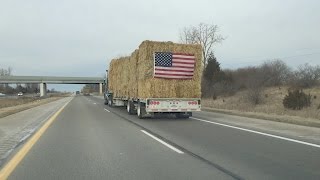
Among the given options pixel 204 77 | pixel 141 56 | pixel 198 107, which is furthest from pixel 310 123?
pixel 204 77

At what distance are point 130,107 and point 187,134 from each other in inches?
499

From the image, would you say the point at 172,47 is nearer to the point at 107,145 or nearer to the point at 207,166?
the point at 107,145

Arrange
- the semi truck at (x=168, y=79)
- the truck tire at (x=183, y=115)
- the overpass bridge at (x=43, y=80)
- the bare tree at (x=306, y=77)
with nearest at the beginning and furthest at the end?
the semi truck at (x=168, y=79) < the truck tire at (x=183, y=115) < the bare tree at (x=306, y=77) < the overpass bridge at (x=43, y=80)

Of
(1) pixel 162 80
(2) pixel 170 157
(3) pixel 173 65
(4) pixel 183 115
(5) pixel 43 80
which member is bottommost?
(2) pixel 170 157

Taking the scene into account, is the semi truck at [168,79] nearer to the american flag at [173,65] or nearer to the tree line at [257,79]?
the american flag at [173,65]

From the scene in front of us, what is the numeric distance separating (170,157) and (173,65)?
1335 cm

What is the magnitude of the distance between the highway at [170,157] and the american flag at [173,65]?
7563mm

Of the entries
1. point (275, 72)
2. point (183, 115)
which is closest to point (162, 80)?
point (183, 115)

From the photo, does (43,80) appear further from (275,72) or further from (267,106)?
(267,106)

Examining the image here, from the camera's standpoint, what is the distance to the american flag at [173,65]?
2397 cm

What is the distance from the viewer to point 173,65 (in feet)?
79.2

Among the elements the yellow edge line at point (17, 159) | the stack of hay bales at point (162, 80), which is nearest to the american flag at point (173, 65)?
the stack of hay bales at point (162, 80)

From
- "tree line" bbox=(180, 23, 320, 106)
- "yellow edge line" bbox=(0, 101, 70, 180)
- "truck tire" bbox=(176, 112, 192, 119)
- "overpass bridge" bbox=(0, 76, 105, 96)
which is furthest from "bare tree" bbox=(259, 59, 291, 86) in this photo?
"overpass bridge" bbox=(0, 76, 105, 96)

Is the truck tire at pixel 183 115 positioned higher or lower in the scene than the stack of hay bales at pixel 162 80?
lower
